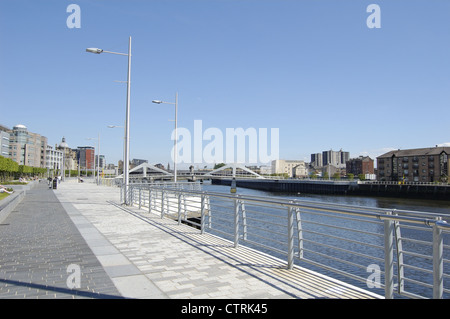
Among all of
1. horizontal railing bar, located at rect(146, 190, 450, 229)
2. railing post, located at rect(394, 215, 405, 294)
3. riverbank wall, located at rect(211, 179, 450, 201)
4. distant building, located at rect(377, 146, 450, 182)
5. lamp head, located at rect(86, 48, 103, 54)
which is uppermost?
lamp head, located at rect(86, 48, 103, 54)

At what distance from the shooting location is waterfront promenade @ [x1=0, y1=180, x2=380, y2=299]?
4898 millimetres

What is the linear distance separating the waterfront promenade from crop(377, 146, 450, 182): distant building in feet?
328

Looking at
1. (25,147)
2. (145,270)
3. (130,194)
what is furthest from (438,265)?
(25,147)

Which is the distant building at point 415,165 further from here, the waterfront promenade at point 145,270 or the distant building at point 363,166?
the waterfront promenade at point 145,270

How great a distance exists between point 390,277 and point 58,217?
12.7m

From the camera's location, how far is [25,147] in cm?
14212

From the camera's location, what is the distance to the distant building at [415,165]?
99.8m

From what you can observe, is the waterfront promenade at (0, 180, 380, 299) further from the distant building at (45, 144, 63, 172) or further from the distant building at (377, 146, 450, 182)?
the distant building at (45, 144, 63, 172)

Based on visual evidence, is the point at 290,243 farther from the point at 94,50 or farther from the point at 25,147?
the point at 25,147

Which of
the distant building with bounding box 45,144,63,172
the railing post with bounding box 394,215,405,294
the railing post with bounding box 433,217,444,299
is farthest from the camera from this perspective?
the distant building with bounding box 45,144,63,172

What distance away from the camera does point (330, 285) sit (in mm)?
5312

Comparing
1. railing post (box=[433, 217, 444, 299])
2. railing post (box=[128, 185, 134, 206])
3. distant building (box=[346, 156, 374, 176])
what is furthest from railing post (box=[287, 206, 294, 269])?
distant building (box=[346, 156, 374, 176])
